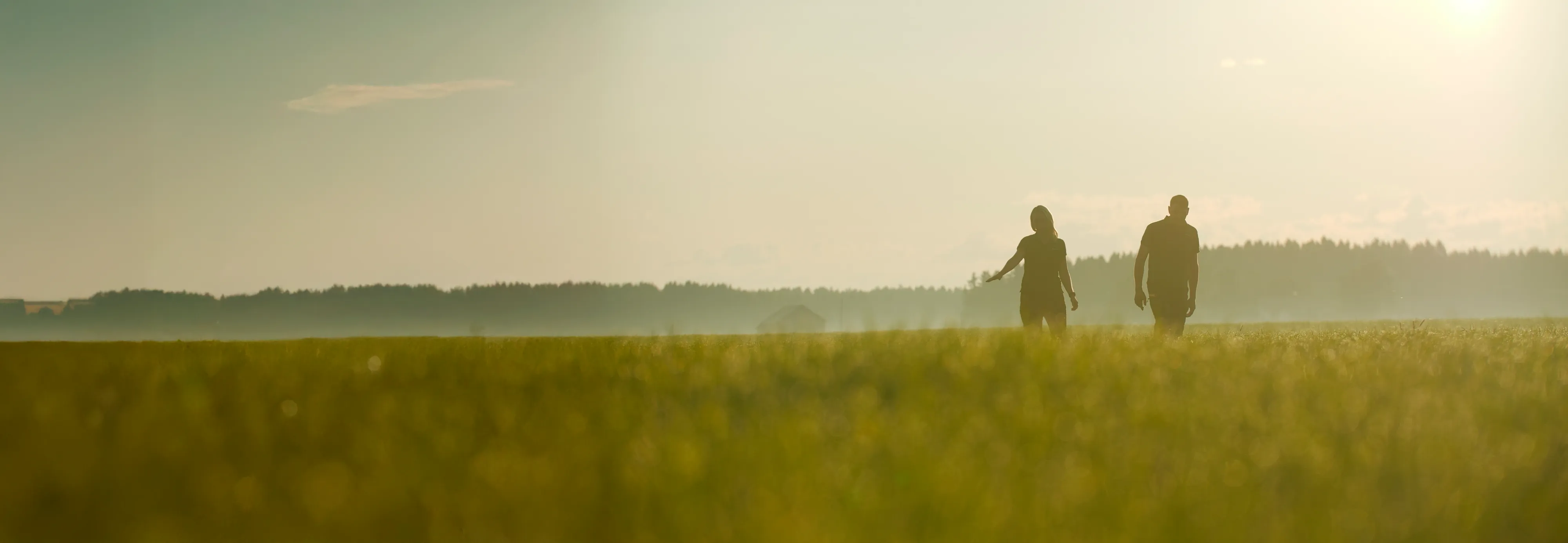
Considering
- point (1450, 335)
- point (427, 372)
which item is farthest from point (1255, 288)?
point (427, 372)

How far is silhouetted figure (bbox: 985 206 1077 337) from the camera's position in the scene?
516 inches

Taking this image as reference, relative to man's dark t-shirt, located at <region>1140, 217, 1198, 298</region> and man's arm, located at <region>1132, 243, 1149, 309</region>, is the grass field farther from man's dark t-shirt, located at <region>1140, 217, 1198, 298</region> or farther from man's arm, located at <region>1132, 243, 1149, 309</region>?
man's dark t-shirt, located at <region>1140, 217, 1198, 298</region>

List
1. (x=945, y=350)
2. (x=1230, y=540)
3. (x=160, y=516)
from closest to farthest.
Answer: (x=1230, y=540) → (x=160, y=516) → (x=945, y=350)

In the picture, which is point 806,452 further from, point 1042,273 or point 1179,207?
point 1179,207

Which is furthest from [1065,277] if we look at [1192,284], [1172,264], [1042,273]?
[1192,284]

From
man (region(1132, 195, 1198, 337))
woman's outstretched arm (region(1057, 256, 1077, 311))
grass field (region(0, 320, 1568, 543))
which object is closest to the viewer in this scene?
grass field (region(0, 320, 1568, 543))

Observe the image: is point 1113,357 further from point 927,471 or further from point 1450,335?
point 1450,335

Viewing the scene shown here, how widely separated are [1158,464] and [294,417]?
14.0ft

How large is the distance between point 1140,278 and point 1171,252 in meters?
0.52

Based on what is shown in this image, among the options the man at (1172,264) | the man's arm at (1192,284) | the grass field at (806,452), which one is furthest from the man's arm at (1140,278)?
the grass field at (806,452)

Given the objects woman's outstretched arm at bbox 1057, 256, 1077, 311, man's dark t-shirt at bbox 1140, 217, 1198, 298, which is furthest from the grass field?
man's dark t-shirt at bbox 1140, 217, 1198, 298

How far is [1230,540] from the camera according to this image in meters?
3.30

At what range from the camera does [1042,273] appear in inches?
516

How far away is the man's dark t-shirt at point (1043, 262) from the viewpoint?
13086mm
